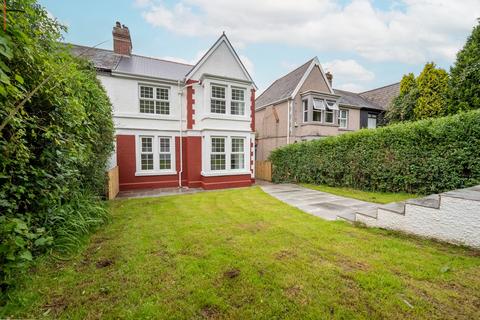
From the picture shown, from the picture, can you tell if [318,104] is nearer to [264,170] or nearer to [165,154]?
[264,170]

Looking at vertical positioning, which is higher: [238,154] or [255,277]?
[238,154]

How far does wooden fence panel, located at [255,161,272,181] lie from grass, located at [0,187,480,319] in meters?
10.6

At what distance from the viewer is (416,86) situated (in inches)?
636

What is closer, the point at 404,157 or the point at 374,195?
the point at 404,157

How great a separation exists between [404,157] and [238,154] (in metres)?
7.90

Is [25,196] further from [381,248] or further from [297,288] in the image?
[381,248]

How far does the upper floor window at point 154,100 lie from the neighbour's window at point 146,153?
5.26ft

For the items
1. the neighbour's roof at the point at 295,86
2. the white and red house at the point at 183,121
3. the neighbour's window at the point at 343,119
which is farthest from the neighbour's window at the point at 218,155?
the neighbour's window at the point at 343,119

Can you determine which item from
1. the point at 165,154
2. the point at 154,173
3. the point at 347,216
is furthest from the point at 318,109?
the point at 154,173

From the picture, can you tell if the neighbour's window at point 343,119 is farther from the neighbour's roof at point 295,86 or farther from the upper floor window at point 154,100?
the upper floor window at point 154,100

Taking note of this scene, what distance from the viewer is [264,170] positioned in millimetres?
16047

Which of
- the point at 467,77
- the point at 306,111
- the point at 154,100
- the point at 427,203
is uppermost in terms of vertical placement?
the point at 467,77

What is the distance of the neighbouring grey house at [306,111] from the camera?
16.5m

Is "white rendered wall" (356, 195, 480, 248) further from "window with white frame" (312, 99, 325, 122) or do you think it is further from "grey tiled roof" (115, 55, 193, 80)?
"window with white frame" (312, 99, 325, 122)
